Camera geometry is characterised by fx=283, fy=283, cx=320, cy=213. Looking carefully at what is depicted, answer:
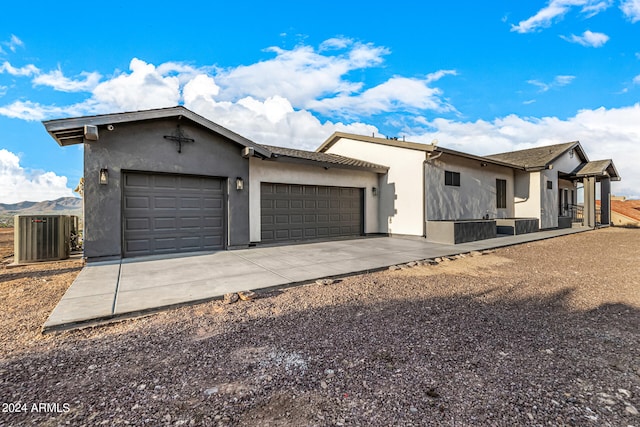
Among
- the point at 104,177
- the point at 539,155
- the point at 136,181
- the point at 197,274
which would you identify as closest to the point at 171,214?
the point at 136,181

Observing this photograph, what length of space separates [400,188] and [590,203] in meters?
13.6

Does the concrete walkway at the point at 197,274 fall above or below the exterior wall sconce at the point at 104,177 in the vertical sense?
below

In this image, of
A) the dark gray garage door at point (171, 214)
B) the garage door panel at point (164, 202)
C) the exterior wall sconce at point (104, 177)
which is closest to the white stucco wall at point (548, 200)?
the dark gray garage door at point (171, 214)

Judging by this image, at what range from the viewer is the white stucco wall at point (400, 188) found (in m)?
11.3

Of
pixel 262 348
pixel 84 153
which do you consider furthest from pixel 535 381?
pixel 84 153

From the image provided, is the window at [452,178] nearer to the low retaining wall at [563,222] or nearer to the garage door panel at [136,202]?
the low retaining wall at [563,222]

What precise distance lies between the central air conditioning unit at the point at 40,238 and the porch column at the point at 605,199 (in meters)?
27.4

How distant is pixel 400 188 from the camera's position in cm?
1191

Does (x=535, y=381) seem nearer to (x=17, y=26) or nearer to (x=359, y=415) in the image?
(x=359, y=415)

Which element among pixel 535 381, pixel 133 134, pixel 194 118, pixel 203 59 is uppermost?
pixel 203 59

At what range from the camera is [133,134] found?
7309mm

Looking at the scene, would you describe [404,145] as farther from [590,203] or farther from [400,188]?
[590,203]

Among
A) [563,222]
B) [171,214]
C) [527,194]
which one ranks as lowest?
[563,222]

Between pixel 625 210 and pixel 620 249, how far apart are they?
2087cm
